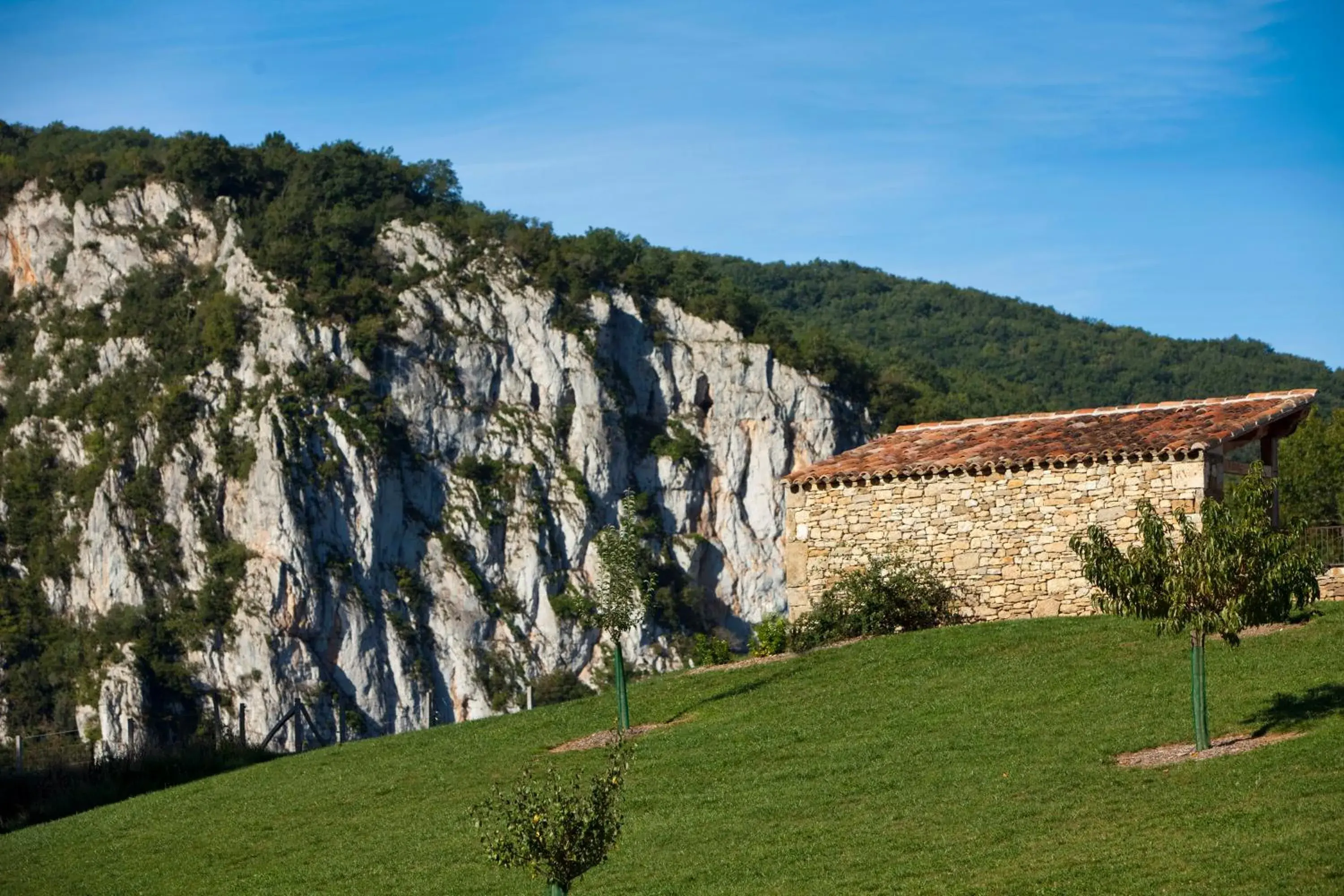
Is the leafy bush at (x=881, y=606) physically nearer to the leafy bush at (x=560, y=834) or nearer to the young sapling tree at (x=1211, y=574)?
the young sapling tree at (x=1211, y=574)

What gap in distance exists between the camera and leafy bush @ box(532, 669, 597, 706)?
86.6m

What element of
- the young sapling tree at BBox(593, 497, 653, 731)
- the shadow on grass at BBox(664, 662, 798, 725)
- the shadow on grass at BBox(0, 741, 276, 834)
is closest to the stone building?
the shadow on grass at BBox(664, 662, 798, 725)

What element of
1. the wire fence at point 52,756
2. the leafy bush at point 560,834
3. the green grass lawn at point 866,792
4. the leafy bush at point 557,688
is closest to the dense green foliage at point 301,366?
the leafy bush at point 557,688

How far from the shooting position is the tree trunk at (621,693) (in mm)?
24031

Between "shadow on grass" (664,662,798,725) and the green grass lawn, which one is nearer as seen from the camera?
the green grass lawn

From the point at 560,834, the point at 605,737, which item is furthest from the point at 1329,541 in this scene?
the point at 560,834

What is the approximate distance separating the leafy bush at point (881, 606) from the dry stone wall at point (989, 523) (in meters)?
0.35

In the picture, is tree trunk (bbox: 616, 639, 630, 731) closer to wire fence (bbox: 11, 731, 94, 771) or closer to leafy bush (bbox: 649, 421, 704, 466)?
wire fence (bbox: 11, 731, 94, 771)

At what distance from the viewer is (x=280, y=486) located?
292ft

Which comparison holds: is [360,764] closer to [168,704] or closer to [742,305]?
[168,704]

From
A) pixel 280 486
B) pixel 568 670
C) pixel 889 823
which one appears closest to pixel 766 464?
pixel 568 670

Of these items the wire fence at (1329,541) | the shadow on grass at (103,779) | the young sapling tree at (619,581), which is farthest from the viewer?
the wire fence at (1329,541)

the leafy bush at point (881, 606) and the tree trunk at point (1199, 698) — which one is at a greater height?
the leafy bush at point (881, 606)

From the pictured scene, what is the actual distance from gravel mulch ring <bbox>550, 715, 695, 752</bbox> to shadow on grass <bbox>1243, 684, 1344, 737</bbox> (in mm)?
8105
